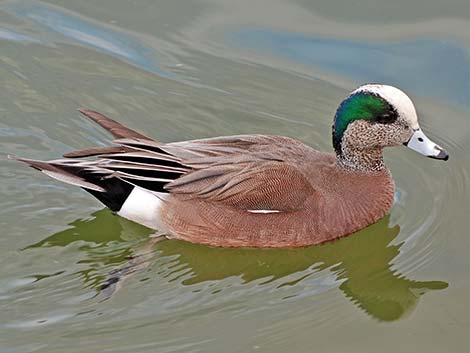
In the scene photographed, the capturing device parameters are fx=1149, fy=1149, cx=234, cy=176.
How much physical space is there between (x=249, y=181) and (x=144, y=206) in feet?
2.02

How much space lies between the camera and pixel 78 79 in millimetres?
7895

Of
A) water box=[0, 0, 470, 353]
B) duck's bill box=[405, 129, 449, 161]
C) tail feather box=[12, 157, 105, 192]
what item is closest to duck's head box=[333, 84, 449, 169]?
duck's bill box=[405, 129, 449, 161]

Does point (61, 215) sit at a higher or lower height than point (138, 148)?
lower

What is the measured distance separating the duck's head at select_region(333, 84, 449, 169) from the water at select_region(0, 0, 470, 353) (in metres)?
0.49

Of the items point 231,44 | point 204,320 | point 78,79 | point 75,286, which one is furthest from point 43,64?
point 204,320

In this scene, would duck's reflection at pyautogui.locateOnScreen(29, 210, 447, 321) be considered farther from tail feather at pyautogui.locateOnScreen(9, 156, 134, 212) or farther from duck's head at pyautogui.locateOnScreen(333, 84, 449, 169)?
duck's head at pyautogui.locateOnScreen(333, 84, 449, 169)

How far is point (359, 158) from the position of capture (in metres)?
6.70

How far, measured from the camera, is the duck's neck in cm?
666

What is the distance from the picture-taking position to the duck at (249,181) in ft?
21.0

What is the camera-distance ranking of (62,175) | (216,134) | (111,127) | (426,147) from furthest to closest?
(216,134)
(111,127)
(426,147)
(62,175)

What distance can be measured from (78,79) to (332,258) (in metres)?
2.46

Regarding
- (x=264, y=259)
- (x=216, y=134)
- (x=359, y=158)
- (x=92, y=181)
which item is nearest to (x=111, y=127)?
(x=92, y=181)

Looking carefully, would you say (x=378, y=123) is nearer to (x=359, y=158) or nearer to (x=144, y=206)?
(x=359, y=158)

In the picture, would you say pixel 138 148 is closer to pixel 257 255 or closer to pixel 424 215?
pixel 257 255
